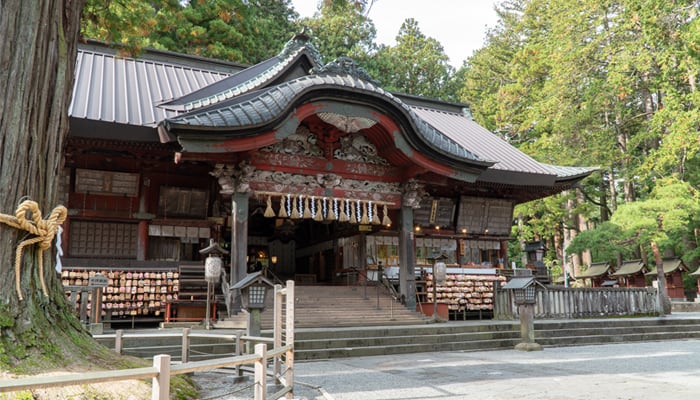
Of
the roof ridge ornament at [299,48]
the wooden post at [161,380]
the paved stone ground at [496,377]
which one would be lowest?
the paved stone ground at [496,377]

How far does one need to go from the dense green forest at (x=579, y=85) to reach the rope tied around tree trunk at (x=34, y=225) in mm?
10492

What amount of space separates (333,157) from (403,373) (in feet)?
24.2

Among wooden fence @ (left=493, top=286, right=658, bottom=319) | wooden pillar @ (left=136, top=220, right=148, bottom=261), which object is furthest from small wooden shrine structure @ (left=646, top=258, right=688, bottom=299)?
wooden pillar @ (left=136, top=220, right=148, bottom=261)

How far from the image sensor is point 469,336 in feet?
39.0

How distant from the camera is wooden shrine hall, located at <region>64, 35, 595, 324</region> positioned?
40.4ft

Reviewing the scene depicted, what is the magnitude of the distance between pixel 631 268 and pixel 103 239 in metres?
27.0

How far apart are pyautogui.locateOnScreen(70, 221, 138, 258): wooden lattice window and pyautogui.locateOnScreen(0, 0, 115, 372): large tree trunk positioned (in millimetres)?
8710

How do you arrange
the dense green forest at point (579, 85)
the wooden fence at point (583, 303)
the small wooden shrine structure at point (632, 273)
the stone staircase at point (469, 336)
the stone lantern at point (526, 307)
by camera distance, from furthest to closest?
1. the small wooden shrine structure at point (632, 273)
2. the dense green forest at point (579, 85)
3. the wooden fence at point (583, 303)
4. the stone lantern at point (526, 307)
5. the stone staircase at point (469, 336)

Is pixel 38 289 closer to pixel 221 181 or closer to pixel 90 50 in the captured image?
pixel 221 181

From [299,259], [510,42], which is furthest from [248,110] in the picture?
[510,42]

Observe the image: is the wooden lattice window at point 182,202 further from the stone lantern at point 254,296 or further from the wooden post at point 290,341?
the wooden post at point 290,341

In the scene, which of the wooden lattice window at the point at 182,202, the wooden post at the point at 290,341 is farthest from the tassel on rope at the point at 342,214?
the wooden post at the point at 290,341

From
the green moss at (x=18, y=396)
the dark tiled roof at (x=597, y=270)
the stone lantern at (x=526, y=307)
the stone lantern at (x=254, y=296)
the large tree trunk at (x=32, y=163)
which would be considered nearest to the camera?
the green moss at (x=18, y=396)

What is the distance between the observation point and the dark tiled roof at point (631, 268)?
2838 cm
